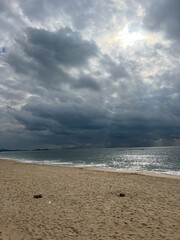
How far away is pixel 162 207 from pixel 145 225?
3166mm

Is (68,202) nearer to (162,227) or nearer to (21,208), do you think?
(21,208)

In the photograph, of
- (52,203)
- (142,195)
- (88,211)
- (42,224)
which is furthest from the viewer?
(142,195)

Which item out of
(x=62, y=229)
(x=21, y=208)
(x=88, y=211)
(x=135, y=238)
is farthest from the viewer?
(x=21, y=208)

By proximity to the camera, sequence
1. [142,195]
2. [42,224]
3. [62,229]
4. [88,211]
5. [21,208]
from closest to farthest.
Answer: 1. [62,229]
2. [42,224]
3. [88,211]
4. [21,208]
5. [142,195]

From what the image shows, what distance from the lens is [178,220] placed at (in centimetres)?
1020

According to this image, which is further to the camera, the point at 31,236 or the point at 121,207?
the point at 121,207

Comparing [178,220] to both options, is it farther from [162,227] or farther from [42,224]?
[42,224]

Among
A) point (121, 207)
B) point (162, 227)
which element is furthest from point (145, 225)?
point (121, 207)

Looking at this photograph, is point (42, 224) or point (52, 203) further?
point (52, 203)

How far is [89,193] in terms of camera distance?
16.0 m

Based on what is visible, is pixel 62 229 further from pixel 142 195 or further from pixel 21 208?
pixel 142 195

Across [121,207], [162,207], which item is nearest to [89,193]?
[121,207]

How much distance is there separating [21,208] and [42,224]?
9.96 ft

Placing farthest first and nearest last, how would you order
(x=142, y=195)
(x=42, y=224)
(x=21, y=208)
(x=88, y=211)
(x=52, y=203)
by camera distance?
(x=142, y=195)
(x=52, y=203)
(x=21, y=208)
(x=88, y=211)
(x=42, y=224)
